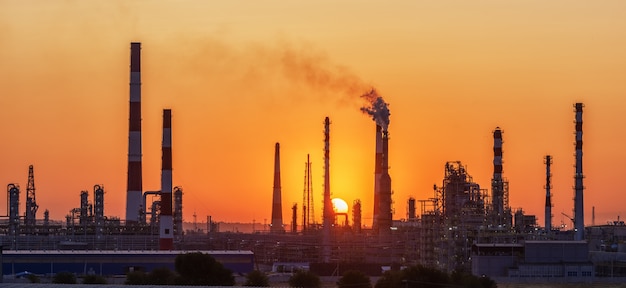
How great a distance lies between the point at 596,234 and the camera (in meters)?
124

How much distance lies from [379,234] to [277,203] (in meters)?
28.5

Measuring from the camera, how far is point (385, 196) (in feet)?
351

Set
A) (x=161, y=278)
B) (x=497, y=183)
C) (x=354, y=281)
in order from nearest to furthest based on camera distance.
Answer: (x=161, y=278) → (x=354, y=281) → (x=497, y=183)

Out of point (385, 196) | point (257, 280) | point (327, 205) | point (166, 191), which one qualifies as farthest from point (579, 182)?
point (257, 280)

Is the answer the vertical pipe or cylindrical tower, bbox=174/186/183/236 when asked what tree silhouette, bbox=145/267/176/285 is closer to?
the vertical pipe

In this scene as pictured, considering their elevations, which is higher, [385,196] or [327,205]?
[385,196]

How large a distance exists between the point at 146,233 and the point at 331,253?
14.7 m

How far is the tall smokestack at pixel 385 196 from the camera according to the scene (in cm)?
10681

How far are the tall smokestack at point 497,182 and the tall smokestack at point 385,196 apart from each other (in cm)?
963

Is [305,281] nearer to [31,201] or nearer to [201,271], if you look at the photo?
[201,271]

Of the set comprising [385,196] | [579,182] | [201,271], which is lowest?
[201,271]

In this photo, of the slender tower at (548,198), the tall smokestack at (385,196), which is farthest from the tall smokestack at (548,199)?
the tall smokestack at (385,196)

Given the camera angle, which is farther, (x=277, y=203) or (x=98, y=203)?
(x=277, y=203)

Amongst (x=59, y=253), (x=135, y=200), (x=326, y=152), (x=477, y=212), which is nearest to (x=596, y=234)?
(x=326, y=152)
